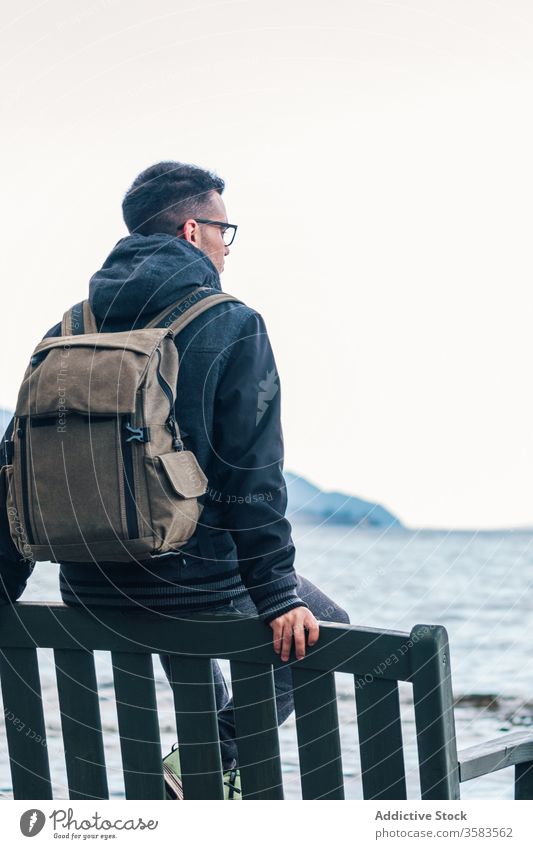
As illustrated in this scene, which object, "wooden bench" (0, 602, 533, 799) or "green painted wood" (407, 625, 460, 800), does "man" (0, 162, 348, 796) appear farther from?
"green painted wood" (407, 625, 460, 800)

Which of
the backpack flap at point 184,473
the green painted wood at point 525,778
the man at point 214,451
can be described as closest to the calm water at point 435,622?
the green painted wood at point 525,778

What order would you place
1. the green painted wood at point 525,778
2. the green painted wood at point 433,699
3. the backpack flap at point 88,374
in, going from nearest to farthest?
the green painted wood at point 433,699 < the backpack flap at point 88,374 < the green painted wood at point 525,778

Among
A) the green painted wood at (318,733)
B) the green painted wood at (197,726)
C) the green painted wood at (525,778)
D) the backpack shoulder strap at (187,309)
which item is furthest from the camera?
the green painted wood at (525,778)

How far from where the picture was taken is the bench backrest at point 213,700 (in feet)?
6.30

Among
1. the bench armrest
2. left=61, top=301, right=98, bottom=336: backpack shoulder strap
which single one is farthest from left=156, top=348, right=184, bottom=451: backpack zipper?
the bench armrest

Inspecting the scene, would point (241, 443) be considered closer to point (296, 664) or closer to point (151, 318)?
point (151, 318)

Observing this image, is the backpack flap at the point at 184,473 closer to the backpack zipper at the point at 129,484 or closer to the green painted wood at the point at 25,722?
the backpack zipper at the point at 129,484

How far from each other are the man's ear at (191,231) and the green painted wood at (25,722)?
1.01m

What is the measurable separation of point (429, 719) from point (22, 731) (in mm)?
897

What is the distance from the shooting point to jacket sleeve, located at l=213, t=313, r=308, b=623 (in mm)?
2287

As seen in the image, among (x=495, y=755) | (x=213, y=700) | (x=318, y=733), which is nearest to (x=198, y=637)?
(x=213, y=700)

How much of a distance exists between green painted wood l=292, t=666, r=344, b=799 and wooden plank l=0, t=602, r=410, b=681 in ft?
0.11

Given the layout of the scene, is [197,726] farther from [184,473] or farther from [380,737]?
[184,473]

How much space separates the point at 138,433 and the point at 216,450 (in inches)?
8.2
